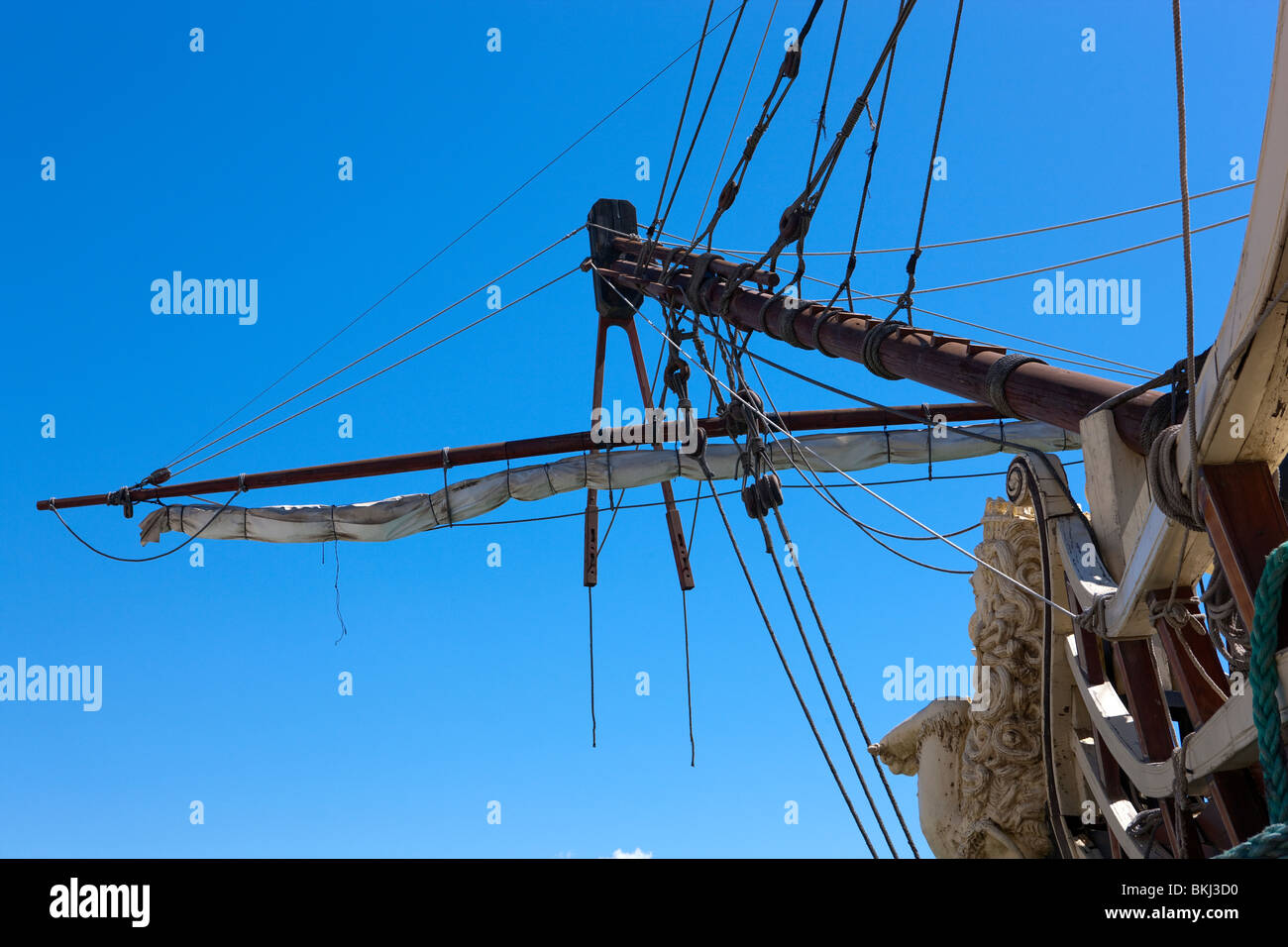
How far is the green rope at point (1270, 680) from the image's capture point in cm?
318

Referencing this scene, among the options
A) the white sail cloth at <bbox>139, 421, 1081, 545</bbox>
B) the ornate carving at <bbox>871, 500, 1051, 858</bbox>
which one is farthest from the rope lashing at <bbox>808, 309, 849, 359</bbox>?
the white sail cloth at <bbox>139, 421, 1081, 545</bbox>

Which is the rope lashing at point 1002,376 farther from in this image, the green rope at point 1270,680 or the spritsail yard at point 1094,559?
the green rope at point 1270,680

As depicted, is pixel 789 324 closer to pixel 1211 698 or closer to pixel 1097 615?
pixel 1097 615

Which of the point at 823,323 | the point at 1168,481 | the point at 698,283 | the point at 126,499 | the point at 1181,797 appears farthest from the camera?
the point at 126,499

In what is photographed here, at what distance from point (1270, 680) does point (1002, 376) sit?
2756mm

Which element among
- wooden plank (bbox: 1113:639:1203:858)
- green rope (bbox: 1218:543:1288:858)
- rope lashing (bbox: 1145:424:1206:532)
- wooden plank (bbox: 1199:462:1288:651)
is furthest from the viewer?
wooden plank (bbox: 1113:639:1203:858)

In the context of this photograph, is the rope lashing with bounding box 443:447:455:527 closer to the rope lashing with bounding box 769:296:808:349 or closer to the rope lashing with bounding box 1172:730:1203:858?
the rope lashing with bounding box 769:296:808:349

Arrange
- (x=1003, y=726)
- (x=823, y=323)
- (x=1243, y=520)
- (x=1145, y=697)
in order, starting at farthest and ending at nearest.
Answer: (x=823, y=323) < (x=1003, y=726) < (x=1145, y=697) < (x=1243, y=520)

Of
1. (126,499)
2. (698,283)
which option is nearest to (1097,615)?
(698,283)

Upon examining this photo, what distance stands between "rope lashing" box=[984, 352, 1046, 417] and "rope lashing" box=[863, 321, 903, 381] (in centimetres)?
118

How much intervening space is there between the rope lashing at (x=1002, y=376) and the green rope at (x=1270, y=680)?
8.74ft

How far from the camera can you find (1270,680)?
3307mm

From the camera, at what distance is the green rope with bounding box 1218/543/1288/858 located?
3178 millimetres
